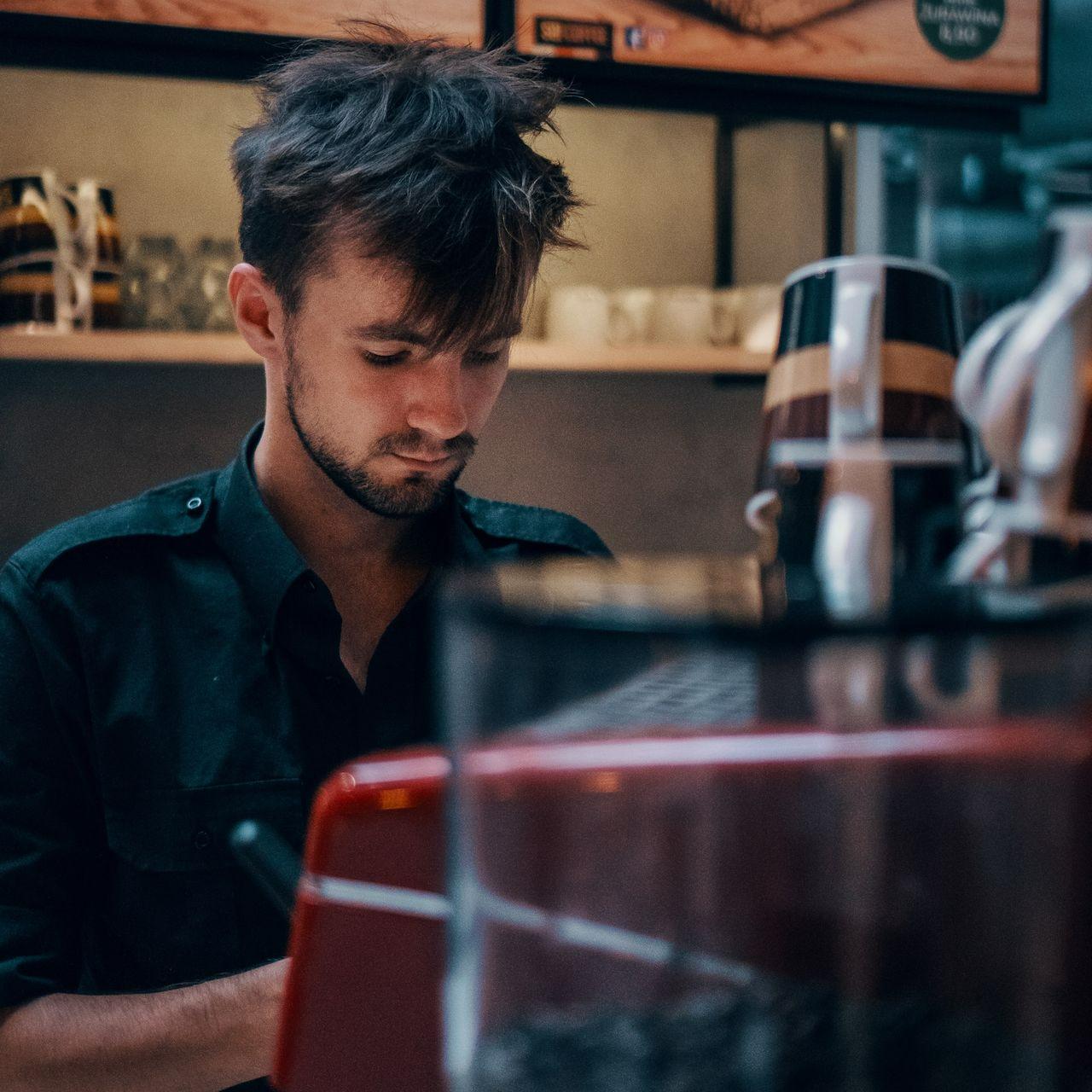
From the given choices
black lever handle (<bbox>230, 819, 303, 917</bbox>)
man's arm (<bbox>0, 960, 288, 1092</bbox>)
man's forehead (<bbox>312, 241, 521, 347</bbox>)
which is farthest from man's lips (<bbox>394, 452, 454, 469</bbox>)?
black lever handle (<bbox>230, 819, 303, 917</bbox>)

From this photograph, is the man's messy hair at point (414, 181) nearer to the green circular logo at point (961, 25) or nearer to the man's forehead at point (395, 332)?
the man's forehead at point (395, 332)

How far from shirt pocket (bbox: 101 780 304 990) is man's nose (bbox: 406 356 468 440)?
34cm

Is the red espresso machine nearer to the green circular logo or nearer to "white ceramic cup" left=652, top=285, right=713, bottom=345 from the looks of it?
"white ceramic cup" left=652, top=285, right=713, bottom=345

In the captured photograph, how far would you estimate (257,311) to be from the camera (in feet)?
4.13

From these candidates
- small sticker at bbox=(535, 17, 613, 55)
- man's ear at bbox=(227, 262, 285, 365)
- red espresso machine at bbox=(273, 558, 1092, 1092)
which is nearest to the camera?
red espresso machine at bbox=(273, 558, 1092, 1092)

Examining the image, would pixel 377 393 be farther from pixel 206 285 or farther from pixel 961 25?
pixel 961 25

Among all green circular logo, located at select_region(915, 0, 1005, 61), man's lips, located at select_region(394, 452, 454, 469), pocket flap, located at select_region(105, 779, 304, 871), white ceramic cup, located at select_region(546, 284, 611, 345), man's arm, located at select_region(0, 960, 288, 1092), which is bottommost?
man's arm, located at select_region(0, 960, 288, 1092)

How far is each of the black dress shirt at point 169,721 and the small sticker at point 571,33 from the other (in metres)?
1.05

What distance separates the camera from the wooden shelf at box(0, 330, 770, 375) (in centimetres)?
184

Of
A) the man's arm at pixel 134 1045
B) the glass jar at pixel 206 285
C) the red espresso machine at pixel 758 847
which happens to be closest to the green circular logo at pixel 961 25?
the glass jar at pixel 206 285

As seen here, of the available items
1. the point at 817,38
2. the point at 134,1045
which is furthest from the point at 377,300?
the point at 817,38

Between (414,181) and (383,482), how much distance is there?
279 millimetres

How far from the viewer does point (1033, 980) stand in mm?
376

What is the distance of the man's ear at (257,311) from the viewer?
49.0 inches
